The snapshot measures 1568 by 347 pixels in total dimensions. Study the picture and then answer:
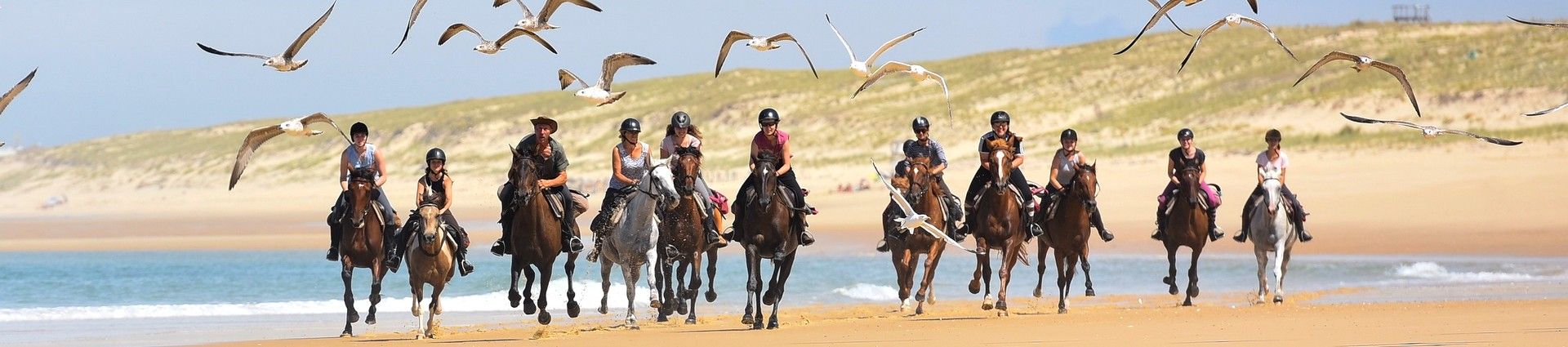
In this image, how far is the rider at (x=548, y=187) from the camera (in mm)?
15695

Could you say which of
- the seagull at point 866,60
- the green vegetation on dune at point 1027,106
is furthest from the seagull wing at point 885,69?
the green vegetation on dune at point 1027,106

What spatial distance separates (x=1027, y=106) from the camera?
74938 mm

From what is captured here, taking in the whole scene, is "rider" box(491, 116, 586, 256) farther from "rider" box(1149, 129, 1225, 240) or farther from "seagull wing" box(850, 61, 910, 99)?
"rider" box(1149, 129, 1225, 240)

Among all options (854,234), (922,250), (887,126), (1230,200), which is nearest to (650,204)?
(922,250)

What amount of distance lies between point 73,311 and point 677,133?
9228 mm

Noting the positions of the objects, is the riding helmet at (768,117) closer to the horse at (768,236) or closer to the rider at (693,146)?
the horse at (768,236)

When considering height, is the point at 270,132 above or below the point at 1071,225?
above

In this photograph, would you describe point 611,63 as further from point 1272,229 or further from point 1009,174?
point 1272,229

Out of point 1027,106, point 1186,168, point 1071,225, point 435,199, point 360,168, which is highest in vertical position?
point 1027,106

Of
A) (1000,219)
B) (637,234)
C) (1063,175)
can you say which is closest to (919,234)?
(1000,219)

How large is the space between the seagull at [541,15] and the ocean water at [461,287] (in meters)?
3.30

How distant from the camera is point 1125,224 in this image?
33.4m

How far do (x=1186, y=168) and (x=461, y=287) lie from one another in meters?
10.5

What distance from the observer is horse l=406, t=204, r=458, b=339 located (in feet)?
49.8
